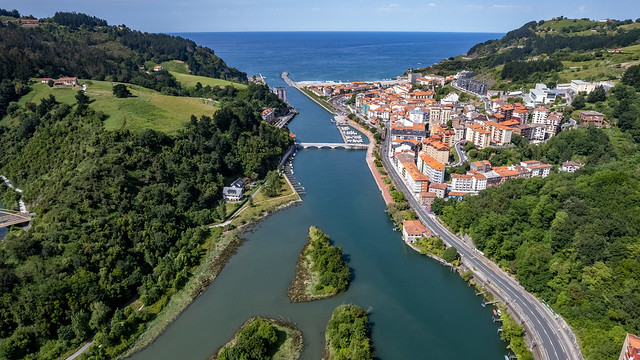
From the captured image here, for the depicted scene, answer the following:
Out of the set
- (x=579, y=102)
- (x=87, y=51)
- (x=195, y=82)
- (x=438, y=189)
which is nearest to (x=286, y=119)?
(x=195, y=82)

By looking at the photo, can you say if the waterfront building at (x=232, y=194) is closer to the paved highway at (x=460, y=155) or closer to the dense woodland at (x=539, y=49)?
the paved highway at (x=460, y=155)

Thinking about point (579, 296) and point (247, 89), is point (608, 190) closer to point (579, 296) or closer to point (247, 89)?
point (579, 296)

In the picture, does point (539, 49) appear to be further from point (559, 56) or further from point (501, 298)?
point (501, 298)

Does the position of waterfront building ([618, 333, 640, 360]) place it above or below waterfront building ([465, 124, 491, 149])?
below

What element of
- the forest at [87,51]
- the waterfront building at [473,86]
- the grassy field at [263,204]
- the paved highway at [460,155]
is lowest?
the grassy field at [263,204]

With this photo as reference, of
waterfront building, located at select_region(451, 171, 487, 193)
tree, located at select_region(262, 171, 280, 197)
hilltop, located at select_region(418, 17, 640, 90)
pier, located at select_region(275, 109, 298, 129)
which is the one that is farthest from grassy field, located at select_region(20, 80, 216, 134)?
hilltop, located at select_region(418, 17, 640, 90)

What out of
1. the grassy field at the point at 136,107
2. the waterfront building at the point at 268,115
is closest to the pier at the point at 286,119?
the waterfront building at the point at 268,115

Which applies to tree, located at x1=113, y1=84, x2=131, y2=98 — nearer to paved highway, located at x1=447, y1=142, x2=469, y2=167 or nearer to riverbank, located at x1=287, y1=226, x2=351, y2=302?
riverbank, located at x1=287, y1=226, x2=351, y2=302
